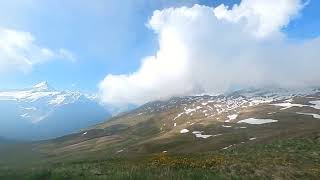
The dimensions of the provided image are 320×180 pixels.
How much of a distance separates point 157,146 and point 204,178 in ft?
444

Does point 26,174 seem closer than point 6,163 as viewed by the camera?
Yes

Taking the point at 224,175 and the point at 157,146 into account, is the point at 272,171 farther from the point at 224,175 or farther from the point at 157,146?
the point at 157,146

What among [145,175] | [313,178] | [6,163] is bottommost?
[313,178]

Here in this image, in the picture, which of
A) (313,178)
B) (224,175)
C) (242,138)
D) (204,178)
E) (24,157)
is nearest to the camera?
(204,178)

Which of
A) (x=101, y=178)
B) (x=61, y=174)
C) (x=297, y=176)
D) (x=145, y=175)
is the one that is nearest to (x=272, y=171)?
(x=297, y=176)

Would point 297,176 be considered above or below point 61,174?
below

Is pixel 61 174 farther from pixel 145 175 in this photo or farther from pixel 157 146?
pixel 157 146

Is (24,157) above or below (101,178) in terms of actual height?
above

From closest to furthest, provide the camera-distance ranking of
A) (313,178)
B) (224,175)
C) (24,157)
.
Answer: (224,175) < (313,178) < (24,157)

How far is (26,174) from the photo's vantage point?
27812 mm

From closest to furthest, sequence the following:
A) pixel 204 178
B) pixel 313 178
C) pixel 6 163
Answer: pixel 204 178 → pixel 313 178 → pixel 6 163

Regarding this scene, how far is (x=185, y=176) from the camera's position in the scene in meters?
25.2

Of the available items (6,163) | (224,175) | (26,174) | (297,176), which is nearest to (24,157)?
(6,163)

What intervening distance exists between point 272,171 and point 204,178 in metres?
7.41
